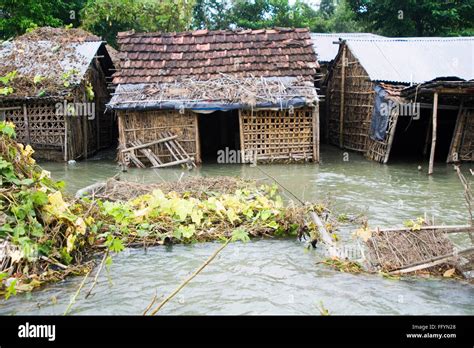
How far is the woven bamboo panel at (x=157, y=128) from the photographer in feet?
47.2

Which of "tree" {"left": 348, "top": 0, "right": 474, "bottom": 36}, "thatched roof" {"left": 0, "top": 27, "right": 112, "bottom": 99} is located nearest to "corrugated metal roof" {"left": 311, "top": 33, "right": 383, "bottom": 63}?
"tree" {"left": 348, "top": 0, "right": 474, "bottom": 36}

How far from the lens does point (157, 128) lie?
567 inches

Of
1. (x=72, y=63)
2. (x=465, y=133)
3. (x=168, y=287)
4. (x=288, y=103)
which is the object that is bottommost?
(x=168, y=287)

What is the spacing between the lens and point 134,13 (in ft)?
75.7

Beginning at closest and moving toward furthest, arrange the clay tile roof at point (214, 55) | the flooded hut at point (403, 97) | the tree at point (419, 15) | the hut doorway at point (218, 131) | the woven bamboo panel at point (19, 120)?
the flooded hut at point (403, 97)
the woven bamboo panel at point (19, 120)
the clay tile roof at point (214, 55)
the hut doorway at point (218, 131)
the tree at point (419, 15)

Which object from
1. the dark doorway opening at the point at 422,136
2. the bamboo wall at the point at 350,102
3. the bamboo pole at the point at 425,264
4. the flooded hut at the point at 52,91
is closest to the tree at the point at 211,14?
the bamboo wall at the point at 350,102

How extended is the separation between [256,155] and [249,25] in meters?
16.6

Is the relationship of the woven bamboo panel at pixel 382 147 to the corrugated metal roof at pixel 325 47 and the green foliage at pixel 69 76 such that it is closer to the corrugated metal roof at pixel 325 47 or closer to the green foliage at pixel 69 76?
the corrugated metal roof at pixel 325 47

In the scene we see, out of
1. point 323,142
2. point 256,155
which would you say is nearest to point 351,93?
point 323,142

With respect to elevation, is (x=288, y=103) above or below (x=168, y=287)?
above

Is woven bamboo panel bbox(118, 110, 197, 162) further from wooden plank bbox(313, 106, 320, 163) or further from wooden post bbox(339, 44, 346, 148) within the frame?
wooden post bbox(339, 44, 346, 148)

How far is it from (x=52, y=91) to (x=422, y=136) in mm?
11992

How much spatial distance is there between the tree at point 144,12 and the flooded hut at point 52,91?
5984 millimetres
